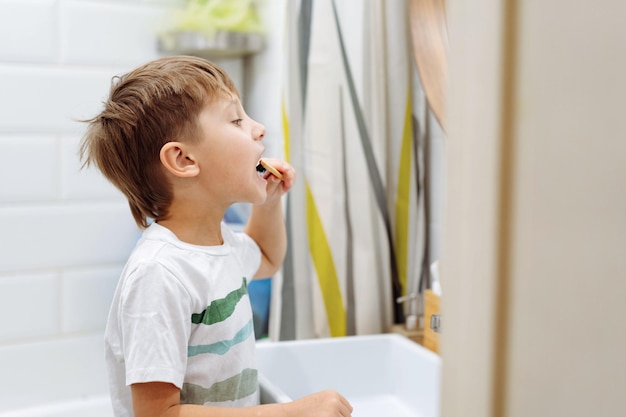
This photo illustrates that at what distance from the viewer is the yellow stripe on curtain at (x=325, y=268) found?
3.84 feet

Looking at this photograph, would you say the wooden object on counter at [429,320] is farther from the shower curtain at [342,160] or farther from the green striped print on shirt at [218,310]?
the green striped print on shirt at [218,310]

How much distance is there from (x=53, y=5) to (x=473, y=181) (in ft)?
3.87

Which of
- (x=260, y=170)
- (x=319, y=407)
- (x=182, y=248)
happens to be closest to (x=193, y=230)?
(x=182, y=248)

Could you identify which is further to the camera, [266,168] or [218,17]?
[218,17]

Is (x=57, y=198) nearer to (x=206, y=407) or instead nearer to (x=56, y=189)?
(x=56, y=189)

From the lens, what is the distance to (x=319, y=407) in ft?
2.25

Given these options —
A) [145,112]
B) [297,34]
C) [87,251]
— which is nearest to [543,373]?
[145,112]

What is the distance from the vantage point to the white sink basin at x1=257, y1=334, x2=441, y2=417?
1.02 meters

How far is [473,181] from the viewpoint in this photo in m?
0.24

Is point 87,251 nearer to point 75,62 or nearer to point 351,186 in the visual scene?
point 75,62

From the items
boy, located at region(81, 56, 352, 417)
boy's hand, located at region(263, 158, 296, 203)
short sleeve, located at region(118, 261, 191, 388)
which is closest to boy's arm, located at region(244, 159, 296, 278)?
boy's hand, located at region(263, 158, 296, 203)

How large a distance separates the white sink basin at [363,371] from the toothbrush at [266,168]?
0.30m

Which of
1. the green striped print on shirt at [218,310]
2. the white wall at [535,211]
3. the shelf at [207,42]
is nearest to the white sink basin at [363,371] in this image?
the green striped print on shirt at [218,310]

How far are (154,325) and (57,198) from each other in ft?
2.17
